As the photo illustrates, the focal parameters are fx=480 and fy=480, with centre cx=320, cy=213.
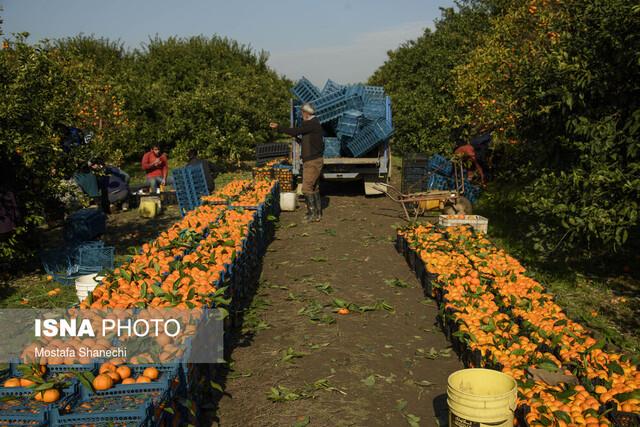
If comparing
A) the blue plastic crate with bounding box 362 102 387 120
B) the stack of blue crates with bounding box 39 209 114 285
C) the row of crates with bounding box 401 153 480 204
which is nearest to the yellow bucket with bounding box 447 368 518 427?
the stack of blue crates with bounding box 39 209 114 285

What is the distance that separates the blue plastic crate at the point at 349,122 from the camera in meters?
13.7

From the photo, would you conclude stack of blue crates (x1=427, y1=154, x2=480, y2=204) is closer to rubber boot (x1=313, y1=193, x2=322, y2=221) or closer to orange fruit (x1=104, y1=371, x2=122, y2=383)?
rubber boot (x1=313, y1=193, x2=322, y2=221)

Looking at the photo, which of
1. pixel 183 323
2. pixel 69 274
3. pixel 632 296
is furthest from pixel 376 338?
pixel 69 274

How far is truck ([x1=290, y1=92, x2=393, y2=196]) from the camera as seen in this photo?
1403 centimetres

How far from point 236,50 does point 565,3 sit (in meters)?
32.2

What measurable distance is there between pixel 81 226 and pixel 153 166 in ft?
16.6

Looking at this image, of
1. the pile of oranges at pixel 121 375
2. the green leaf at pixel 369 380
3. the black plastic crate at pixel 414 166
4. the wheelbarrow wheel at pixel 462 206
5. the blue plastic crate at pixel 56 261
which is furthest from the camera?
the black plastic crate at pixel 414 166

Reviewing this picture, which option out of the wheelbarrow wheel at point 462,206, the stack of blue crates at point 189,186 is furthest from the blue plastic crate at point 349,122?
the stack of blue crates at point 189,186

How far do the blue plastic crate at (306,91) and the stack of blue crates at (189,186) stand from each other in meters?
4.15

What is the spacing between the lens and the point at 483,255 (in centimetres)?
757

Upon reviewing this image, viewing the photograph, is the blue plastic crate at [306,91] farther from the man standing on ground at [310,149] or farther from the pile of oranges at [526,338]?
the pile of oranges at [526,338]

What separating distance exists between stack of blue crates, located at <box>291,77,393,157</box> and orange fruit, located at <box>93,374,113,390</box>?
10972 mm

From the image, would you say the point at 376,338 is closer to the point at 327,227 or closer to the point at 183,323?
the point at 183,323

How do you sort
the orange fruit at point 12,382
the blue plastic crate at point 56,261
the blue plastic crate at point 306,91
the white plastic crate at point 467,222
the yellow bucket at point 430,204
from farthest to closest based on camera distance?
the blue plastic crate at point 306,91 < the yellow bucket at point 430,204 < the white plastic crate at point 467,222 < the blue plastic crate at point 56,261 < the orange fruit at point 12,382
